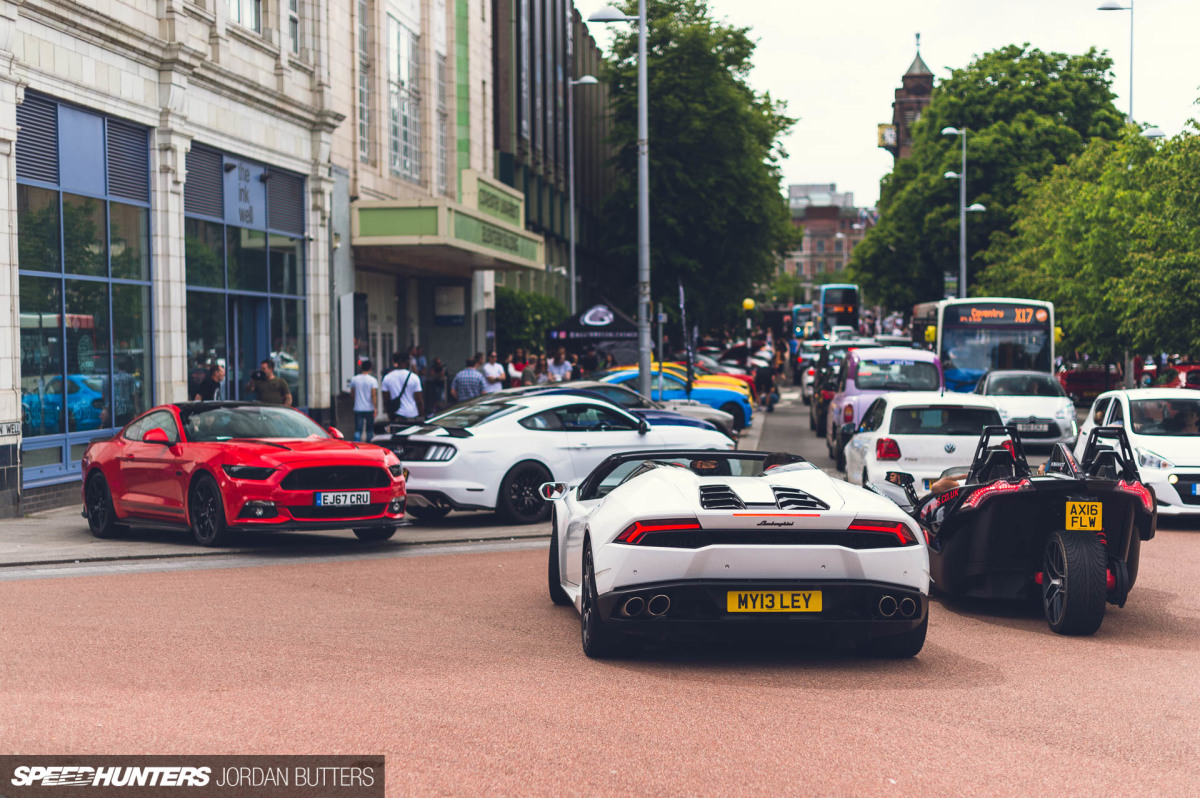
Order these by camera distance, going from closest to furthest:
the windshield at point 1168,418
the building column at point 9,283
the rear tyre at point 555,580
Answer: the rear tyre at point 555,580, the windshield at point 1168,418, the building column at point 9,283

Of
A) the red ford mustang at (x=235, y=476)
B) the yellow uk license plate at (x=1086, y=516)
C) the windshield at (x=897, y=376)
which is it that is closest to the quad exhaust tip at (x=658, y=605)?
the yellow uk license plate at (x=1086, y=516)

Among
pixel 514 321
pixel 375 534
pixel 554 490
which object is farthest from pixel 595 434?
pixel 514 321

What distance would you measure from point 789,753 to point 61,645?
4.52 metres

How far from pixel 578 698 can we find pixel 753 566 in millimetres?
1149

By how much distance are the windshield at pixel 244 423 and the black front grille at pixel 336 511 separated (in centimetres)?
132

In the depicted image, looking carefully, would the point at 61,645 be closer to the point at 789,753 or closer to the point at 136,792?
the point at 136,792

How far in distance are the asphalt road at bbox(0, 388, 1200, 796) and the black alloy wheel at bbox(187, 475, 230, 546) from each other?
283 centimetres

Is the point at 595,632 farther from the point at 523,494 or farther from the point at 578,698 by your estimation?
the point at 523,494

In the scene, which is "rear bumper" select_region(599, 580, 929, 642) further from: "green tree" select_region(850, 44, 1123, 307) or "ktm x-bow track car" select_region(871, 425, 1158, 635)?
"green tree" select_region(850, 44, 1123, 307)

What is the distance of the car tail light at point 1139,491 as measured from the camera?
8.87 meters

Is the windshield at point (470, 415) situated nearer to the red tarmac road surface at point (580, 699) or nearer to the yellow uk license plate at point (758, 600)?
the red tarmac road surface at point (580, 699)

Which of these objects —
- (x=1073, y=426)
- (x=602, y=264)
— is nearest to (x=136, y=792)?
(x=1073, y=426)

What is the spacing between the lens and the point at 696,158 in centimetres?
5294

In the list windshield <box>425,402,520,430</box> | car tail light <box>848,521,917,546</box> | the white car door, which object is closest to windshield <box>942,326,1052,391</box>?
the white car door
